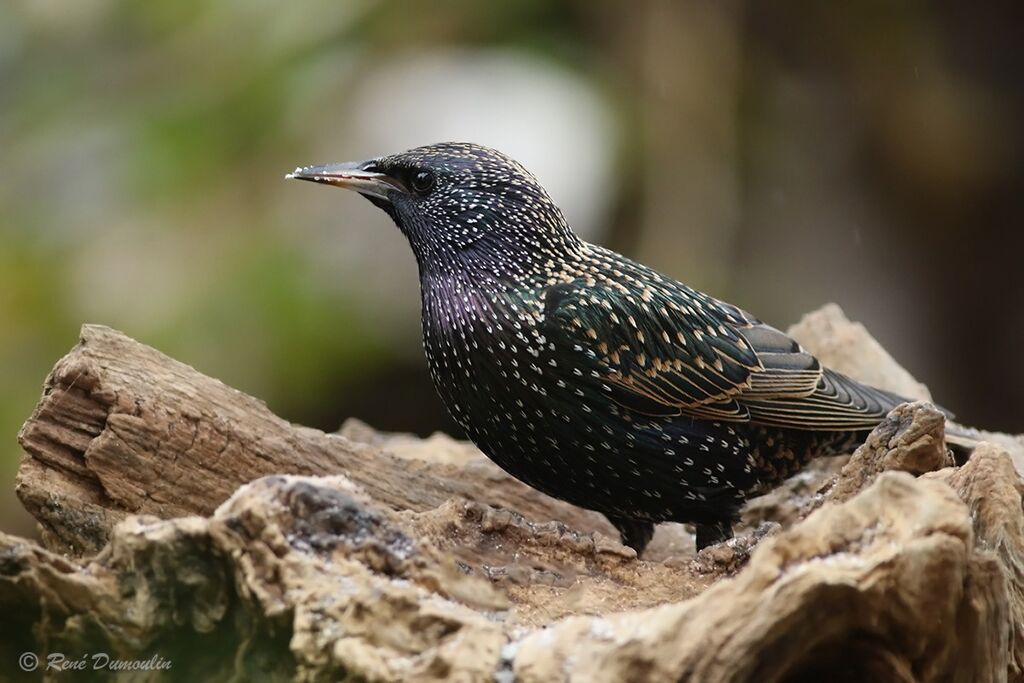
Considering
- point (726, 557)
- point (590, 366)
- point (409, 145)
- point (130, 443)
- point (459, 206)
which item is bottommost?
point (726, 557)

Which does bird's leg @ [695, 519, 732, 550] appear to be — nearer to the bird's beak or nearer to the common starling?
the common starling

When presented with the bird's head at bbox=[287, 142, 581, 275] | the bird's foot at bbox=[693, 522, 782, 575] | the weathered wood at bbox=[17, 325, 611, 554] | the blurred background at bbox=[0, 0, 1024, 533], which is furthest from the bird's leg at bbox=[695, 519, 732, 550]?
the blurred background at bbox=[0, 0, 1024, 533]

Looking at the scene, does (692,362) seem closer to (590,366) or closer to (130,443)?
(590,366)

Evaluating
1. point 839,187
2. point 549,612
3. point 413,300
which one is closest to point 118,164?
point 413,300

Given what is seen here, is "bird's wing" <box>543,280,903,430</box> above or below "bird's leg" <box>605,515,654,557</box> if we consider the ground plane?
above

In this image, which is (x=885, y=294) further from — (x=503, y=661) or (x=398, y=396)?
(x=503, y=661)

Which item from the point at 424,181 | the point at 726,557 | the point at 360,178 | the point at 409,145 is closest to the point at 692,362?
the point at 726,557

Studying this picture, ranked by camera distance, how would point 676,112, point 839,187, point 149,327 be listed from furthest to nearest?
point 839,187 → point 676,112 → point 149,327
